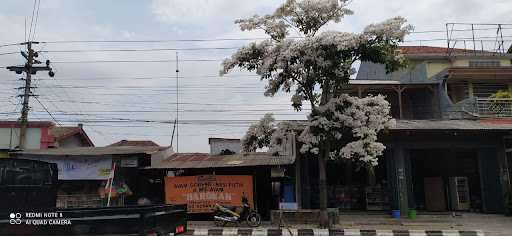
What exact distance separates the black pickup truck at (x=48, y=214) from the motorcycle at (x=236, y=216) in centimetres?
840

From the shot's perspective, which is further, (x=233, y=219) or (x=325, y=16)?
(x=233, y=219)

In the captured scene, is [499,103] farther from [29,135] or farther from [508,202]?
[29,135]

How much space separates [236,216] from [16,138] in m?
14.6

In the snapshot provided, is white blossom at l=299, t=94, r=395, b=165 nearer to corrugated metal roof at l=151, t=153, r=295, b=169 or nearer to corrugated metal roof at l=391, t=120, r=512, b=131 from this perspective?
corrugated metal roof at l=151, t=153, r=295, b=169

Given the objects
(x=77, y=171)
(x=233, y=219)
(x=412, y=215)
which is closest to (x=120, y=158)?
(x=77, y=171)

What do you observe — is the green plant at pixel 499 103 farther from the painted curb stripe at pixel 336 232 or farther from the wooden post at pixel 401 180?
the painted curb stripe at pixel 336 232

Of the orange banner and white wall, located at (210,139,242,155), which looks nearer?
the orange banner

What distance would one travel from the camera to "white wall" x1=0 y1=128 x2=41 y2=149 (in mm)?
26031

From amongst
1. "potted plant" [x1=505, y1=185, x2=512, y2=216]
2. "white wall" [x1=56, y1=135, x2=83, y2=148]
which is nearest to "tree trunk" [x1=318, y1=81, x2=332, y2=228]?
"potted plant" [x1=505, y1=185, x2=512, y2=216]

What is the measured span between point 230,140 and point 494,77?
1595 centimetres

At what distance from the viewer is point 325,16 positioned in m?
16.1

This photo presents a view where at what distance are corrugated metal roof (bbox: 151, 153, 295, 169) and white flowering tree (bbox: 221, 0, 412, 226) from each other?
2.83 meters

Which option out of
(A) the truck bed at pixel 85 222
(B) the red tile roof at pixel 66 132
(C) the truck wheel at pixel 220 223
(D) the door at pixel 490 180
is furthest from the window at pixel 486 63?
(B) the red tile roof at pixel 66 132

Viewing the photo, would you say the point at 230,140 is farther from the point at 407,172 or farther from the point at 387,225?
the point at 387,225
